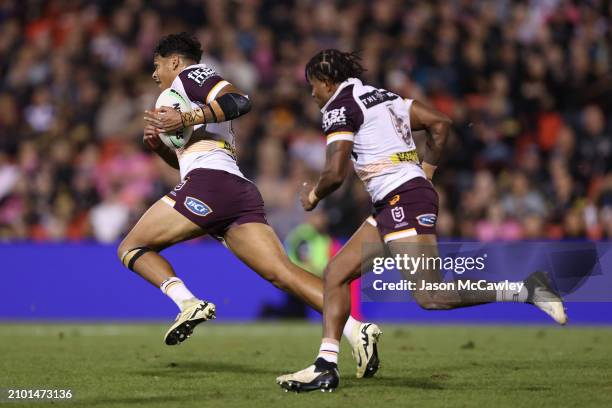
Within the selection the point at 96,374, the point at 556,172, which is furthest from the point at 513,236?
the point at 96,374

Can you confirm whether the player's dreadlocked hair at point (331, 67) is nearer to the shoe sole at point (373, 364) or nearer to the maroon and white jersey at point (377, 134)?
the maroon and white jersey at point (377, 134)

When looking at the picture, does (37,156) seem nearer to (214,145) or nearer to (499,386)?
(214,145)

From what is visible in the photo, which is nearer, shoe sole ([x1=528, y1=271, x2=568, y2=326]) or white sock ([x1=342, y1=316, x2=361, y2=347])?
shoe sole ([x1=528, y1=271, x2=568, y2=326])

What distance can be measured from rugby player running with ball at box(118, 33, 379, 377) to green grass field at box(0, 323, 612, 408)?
2.36 feet

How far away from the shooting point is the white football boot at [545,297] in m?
7.46

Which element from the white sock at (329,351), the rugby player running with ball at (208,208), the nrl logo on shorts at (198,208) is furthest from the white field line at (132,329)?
the white sock at (329,351)

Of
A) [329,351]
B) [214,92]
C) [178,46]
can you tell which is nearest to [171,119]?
[214,92]

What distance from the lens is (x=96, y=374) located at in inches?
330

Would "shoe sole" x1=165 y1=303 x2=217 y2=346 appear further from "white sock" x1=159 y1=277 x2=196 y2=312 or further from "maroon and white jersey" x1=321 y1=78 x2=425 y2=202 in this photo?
Result: "maroon and white jersey" x1=321 y1=78 x2=425 y2=202

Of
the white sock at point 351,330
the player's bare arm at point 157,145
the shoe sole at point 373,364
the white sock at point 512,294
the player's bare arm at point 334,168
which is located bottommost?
the shoe sole at point 373,364

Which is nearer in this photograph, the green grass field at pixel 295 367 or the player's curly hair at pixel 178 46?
the green grass field at pixel 295 367

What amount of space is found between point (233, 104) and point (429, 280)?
6.72ft

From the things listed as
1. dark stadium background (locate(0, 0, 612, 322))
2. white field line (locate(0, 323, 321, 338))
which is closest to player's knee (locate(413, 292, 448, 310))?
white field line (locate(0, 323, 321, 338))

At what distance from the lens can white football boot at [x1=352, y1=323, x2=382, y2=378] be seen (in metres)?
8.05
